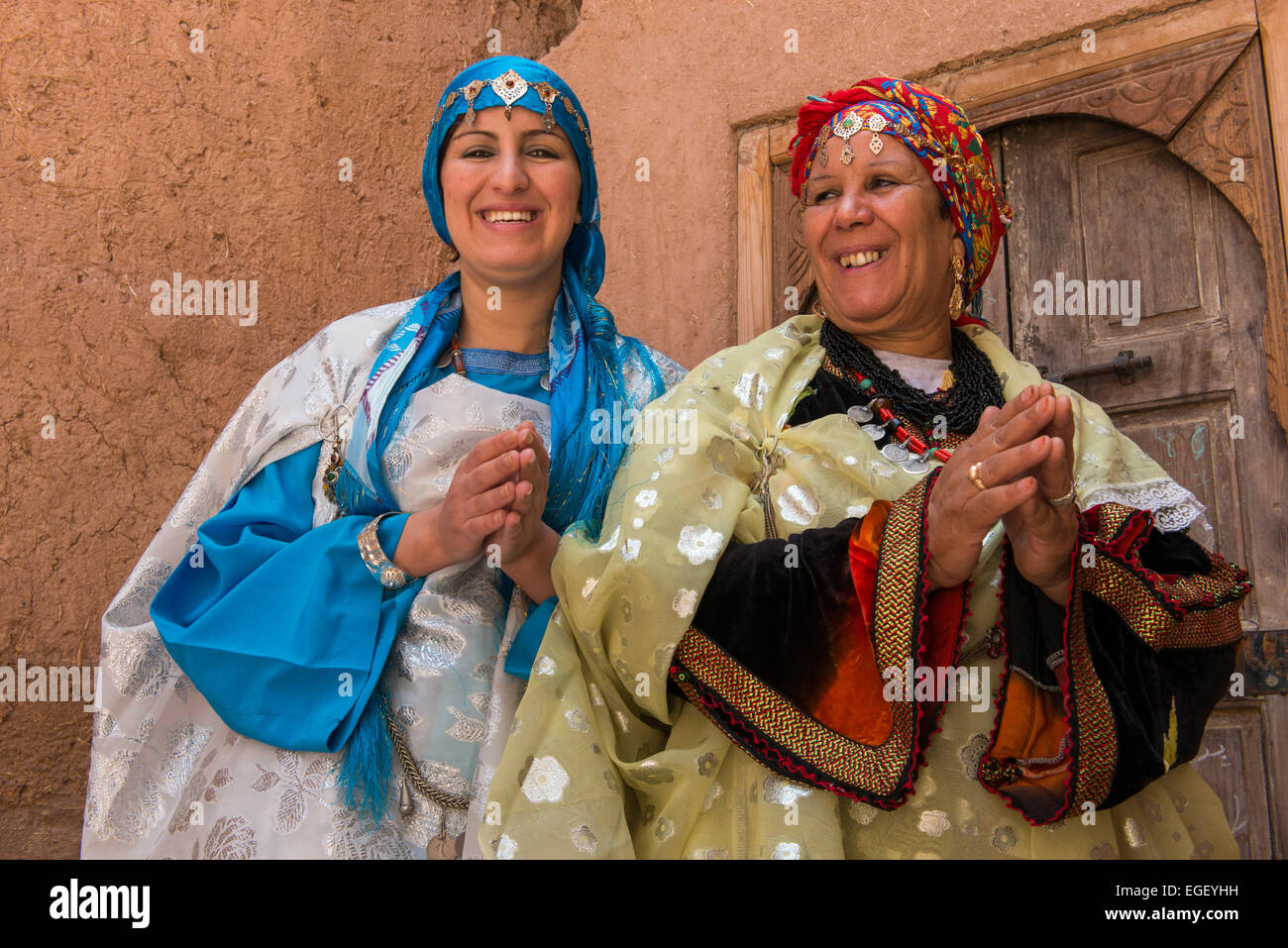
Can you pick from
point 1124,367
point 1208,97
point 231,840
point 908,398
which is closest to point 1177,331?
point 1124,367

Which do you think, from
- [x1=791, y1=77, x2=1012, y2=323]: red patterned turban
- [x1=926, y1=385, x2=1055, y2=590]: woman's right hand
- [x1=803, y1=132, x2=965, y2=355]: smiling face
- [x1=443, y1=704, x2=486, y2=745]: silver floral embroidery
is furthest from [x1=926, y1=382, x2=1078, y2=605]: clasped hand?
[x1=443, y1=704, x2=486, y2=745]: silver floral embroidery

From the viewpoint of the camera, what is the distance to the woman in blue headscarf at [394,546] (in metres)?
2.33

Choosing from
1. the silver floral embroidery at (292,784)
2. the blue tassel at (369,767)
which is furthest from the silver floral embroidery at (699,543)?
the silver floral embroidery at (292,784)

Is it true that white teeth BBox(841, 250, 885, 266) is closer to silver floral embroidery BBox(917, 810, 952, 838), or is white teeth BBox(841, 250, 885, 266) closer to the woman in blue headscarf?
the woman in blue headscarf

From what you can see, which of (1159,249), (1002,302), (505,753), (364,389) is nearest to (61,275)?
(364,389)

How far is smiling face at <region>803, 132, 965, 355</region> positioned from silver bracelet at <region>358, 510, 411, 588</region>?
3.68ft

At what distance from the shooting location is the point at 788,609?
2.15 m

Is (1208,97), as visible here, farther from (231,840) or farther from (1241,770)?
(231,840)

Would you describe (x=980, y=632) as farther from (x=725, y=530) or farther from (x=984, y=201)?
(x=984, y=201)

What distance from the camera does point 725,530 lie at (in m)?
2.23

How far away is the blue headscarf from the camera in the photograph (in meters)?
2.53

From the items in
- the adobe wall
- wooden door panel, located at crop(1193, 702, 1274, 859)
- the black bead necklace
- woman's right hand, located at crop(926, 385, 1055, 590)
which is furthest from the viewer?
the adobe wall

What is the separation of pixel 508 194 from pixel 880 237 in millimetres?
825

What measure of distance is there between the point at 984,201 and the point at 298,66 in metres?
2.57
